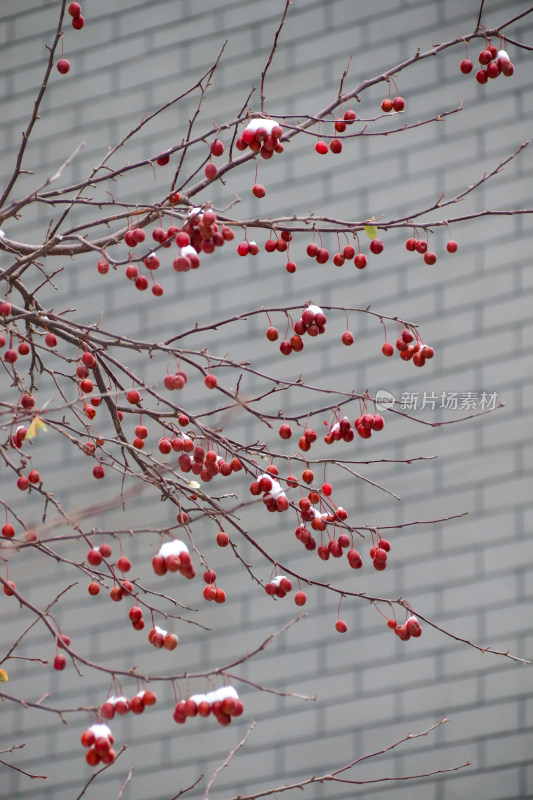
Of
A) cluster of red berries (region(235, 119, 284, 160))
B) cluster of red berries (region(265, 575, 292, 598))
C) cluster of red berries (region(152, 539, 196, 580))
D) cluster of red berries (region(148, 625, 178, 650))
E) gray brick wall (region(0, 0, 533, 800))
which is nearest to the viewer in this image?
cluster of red berries (region(152, 539, 196, 580))

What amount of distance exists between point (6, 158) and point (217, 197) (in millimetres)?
1167

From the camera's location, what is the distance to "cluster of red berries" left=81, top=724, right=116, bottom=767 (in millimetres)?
2109

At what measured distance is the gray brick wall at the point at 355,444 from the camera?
451 centimetres

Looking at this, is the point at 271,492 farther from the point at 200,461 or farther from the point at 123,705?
the point at 123,705

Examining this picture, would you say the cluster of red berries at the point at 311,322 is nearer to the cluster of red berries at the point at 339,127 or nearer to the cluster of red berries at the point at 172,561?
the cluster of red berries at the point at 339,127

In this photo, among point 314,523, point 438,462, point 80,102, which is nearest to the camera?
point 314,523

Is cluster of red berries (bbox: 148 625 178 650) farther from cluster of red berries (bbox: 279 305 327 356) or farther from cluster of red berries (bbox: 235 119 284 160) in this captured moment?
cluster of red berries (bbox: 235 119 284 160)

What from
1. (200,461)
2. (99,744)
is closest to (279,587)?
(200,461)

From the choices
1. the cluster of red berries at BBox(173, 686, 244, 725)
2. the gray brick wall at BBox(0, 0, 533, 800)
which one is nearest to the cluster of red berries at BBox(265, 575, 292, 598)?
the cluster of red berries at BBox(173, 686, 244, 725)

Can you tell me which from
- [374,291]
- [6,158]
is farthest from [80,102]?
[374,291]

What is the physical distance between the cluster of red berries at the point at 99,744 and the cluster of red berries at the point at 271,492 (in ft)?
2.04

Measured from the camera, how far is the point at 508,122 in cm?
489

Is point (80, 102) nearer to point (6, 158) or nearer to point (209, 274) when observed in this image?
point (6, 158)

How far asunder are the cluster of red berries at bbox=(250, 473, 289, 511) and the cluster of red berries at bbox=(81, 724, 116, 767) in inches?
24.5
